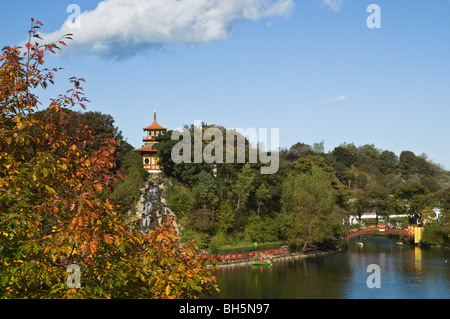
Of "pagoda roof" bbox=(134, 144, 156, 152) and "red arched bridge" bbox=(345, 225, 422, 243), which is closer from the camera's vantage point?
"pagoda roof" bbox=(134, 144, 156, 152)

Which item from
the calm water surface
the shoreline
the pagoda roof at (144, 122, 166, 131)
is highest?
the pagoda roof at (144, 122, 166, 131)

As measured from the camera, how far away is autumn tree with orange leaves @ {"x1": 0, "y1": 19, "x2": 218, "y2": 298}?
5746mm

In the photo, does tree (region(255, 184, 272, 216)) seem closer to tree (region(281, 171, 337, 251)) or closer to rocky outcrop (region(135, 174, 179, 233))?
tree (region(281, 171, 337, 251))

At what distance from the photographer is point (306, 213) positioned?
1633 inches

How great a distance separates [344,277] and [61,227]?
28.7 m

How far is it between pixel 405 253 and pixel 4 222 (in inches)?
1661

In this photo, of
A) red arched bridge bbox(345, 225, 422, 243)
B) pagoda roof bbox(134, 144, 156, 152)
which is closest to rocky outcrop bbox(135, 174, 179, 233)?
pagoda roof bbox(134, 144, 156, 152)

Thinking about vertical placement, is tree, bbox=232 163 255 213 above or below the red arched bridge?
above

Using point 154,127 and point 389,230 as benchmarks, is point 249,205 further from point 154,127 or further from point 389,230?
point 389,230

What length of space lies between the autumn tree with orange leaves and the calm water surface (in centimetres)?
2123

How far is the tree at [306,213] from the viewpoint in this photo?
4103cm

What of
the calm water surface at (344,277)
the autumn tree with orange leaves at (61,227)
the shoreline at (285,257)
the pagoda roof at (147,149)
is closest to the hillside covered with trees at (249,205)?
the shoreline at (285,257)
